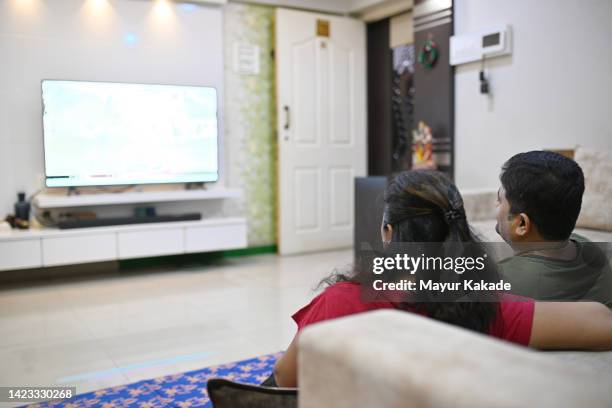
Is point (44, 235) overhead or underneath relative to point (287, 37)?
underneath

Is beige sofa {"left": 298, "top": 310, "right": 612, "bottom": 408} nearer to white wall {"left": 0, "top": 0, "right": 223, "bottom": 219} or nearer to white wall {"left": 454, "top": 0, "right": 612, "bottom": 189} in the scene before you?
white wall {"left": 454, "top": 0, "right": 612, "bottom": 189}

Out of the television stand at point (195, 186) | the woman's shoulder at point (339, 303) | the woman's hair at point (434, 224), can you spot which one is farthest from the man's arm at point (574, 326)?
the television stand at point (195, 186)

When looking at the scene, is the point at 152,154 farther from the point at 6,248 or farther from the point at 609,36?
the point at 609,36

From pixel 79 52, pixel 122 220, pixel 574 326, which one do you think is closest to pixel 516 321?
pixel 574 326

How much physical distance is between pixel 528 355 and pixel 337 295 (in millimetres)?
484

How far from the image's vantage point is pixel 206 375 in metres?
2.50

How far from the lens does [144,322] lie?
10.9 ft

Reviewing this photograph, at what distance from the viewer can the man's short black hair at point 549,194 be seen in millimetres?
1480

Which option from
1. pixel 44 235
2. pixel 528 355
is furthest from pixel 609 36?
pixel 44 235

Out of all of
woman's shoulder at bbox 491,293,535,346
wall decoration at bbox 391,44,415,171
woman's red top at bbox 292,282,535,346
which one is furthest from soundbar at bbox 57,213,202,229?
woman's shoulder at bbox 491,293,535,346

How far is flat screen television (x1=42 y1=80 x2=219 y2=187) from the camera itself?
4340mm

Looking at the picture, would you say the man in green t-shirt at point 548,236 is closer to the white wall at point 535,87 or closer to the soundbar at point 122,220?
the white wall at point 535,87

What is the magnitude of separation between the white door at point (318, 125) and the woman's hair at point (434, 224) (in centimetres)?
439

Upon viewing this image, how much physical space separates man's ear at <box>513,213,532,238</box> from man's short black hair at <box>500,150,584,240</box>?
0.04 feet
